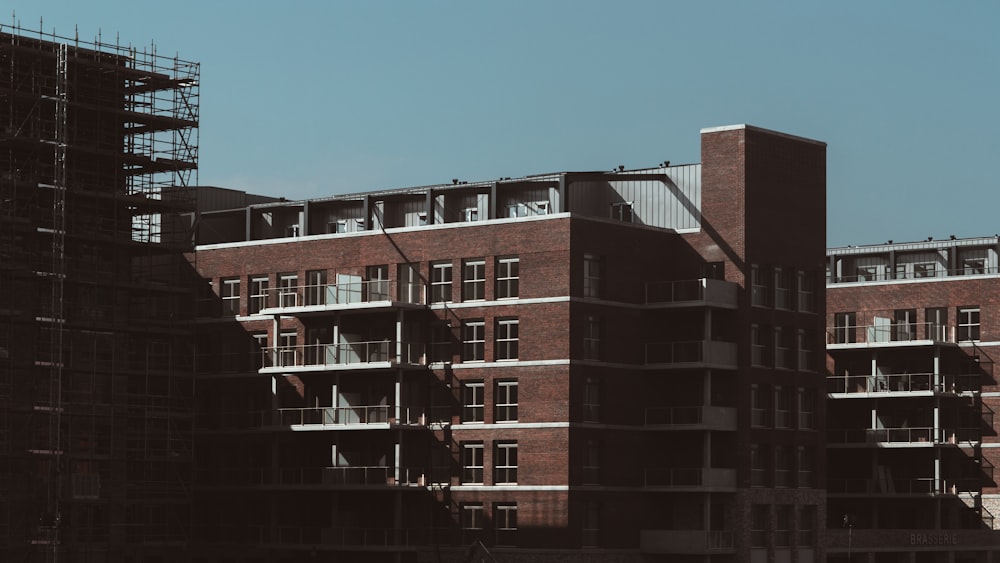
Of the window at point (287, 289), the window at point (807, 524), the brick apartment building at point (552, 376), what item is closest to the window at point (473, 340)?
the brick apartment building at point (552, 376)

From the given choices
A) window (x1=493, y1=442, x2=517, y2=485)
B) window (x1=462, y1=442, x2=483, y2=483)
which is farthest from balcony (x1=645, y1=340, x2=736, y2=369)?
window (x1=462, y1=442, x2=483, y2=483)

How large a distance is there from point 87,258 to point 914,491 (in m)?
55.9

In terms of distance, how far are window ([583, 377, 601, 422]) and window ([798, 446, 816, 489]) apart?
1317 cm

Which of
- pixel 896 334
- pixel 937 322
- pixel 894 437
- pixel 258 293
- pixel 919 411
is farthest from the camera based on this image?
pixel 937 322

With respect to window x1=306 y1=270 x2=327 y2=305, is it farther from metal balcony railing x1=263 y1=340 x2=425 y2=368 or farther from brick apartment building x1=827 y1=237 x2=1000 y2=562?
brick apartment building x1=827 y1=237 x2=1000 y2=562

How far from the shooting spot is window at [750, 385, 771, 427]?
9981 centimetres

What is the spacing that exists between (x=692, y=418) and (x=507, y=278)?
12.1 metres

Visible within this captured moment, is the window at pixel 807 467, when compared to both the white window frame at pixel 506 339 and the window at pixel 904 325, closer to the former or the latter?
the white window frame at pixel 506 339

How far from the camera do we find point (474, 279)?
325 feet

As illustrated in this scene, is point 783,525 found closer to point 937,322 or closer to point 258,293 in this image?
point 937,322

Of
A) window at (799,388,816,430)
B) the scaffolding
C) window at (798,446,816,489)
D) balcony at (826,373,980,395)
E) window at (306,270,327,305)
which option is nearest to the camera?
the scaffolding

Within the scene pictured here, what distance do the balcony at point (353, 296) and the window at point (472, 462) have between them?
8.24 m

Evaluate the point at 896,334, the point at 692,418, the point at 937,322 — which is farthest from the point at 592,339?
the point at 937,322

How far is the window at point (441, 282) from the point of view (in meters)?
100
